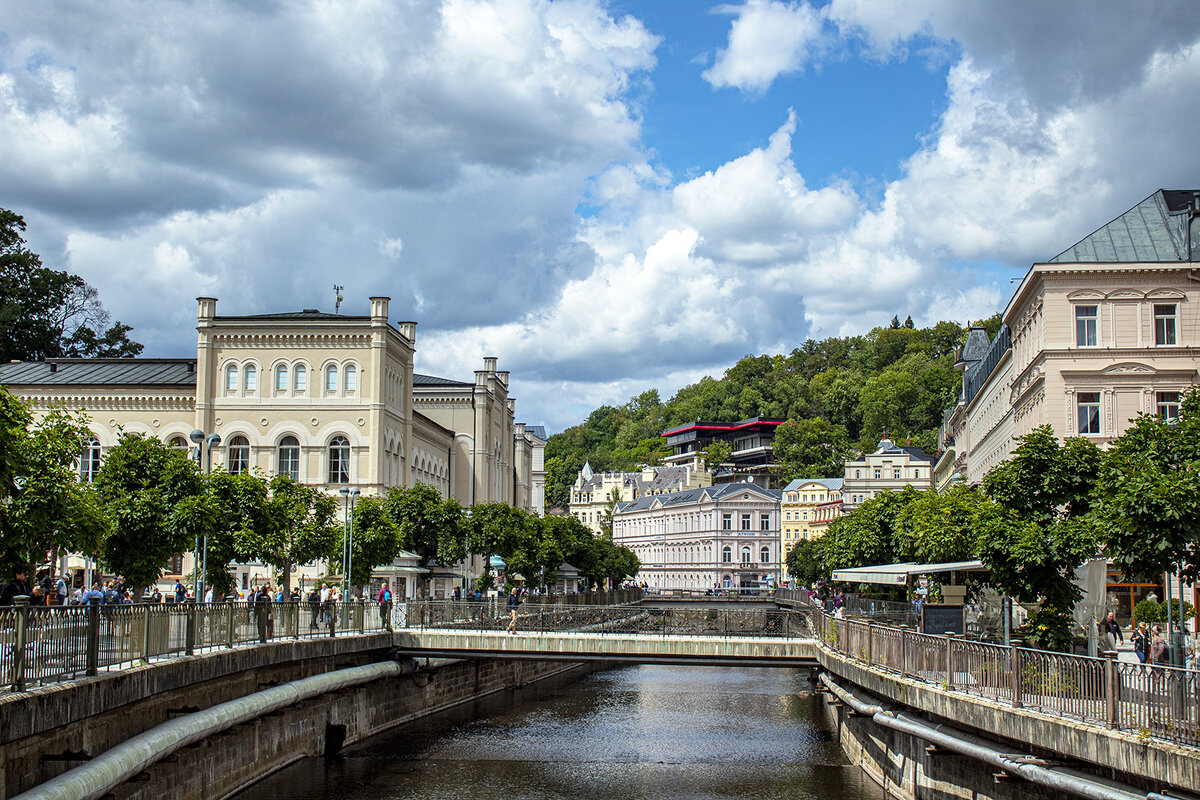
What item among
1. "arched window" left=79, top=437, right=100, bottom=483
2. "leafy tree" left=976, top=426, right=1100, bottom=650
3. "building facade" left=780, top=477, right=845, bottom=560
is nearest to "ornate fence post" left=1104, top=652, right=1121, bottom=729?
"leafy tree" left=976, top=426, right=1100, bottom=650

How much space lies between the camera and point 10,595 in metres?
23.9

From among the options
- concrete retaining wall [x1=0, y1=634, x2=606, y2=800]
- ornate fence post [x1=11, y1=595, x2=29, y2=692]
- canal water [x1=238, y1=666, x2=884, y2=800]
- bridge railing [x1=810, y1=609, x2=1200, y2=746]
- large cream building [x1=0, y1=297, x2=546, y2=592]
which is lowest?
canal water [x1=238, y1=666, x2=884, y2=800]

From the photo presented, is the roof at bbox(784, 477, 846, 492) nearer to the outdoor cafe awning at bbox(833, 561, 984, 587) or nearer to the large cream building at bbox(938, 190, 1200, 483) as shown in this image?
the large cream building at bbox(938, 190, 1200, 483)

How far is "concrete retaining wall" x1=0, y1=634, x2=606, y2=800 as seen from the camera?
18.0m

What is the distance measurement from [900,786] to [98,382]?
171ft

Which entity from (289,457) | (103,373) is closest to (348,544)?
(289,457)

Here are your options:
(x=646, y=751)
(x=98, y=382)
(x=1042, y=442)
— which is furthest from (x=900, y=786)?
(x=98, y=382)

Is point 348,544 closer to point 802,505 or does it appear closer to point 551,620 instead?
point 551,620

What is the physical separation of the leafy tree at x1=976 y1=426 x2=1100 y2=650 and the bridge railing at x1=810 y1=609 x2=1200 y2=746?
2425mm

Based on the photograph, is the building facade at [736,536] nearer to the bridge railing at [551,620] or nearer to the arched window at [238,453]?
the arched window at [238,453]

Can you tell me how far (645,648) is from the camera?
130 feet

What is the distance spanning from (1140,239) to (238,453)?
44.0m

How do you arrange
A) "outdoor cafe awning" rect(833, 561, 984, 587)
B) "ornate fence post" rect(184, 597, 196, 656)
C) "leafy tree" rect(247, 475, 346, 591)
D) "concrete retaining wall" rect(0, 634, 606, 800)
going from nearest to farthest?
"concrete retaining wall" rect(0, 634, 606, 800)
"ornate fence post" rect(184, 597, 196, 656)
"outdoor cafe awning" rect(833, 561, 984, 587)
"leafy tree" rect(247, 475, 346, 591)

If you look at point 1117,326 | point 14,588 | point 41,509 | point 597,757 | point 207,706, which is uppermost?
point 1117,326
